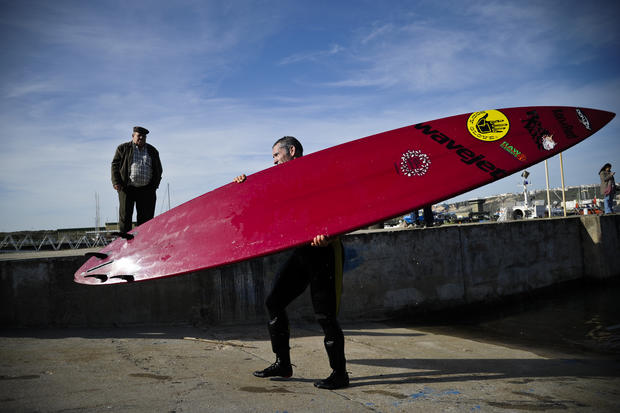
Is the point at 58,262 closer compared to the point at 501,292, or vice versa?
the point at 58,262

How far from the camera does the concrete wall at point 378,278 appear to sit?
12.8ft

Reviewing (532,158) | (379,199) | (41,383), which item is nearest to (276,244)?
(379,199)

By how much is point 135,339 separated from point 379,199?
2.52 m

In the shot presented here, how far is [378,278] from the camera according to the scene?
5199 mm

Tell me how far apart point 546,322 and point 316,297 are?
430 cm

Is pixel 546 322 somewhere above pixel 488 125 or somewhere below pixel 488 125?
below

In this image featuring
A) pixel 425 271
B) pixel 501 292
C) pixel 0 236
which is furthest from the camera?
pixel 0 236

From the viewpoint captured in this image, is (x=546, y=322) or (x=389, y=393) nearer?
(x=389, y=393)

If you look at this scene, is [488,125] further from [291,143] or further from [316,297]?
[316,297]

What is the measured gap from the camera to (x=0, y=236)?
14.5 meters

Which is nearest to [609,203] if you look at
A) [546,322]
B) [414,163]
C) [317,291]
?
[546,322]

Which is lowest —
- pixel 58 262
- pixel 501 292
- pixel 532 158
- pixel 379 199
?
pixel 501 292

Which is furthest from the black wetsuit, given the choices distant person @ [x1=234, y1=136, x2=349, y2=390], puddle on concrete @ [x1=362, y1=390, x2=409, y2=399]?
puddle on concrete @ [x1=362, y1=390, x2=409, y2=399]

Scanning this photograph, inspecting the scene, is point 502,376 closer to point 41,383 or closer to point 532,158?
point 532,158
